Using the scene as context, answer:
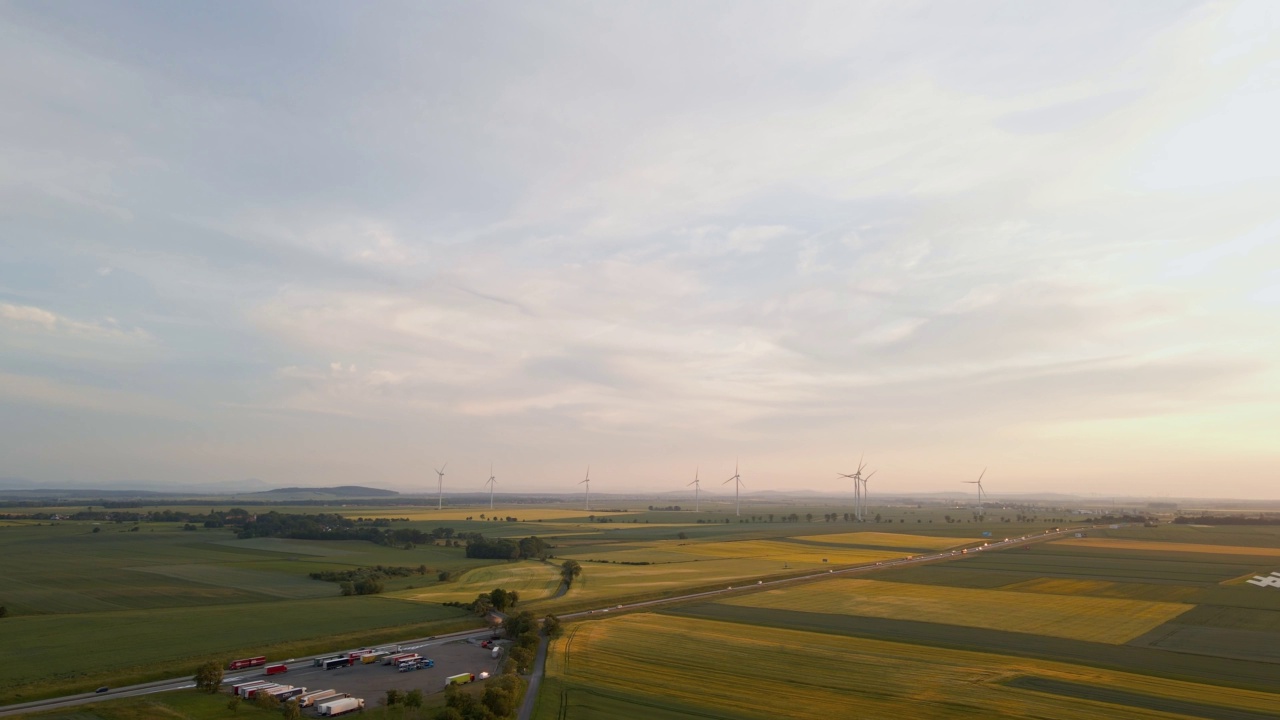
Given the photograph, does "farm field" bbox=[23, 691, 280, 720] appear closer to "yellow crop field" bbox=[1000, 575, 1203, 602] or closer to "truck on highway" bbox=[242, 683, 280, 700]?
"truck on highway" bbox=[242, 683, 280, 700]

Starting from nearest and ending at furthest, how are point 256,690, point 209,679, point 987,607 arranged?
point 256,690 < point 209,679 < point 987,607

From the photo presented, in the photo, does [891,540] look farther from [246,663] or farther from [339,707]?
[339,707]

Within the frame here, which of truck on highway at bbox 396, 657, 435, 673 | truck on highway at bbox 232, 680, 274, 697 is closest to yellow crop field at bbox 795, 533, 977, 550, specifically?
truck on highway at bbox 396, 657, 435, 673

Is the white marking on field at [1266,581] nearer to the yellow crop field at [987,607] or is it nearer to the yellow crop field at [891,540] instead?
the yellow crop field at [987,607]

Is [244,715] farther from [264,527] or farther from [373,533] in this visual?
[264,527]

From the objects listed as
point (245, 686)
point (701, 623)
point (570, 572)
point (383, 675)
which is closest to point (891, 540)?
point (570, 572)
